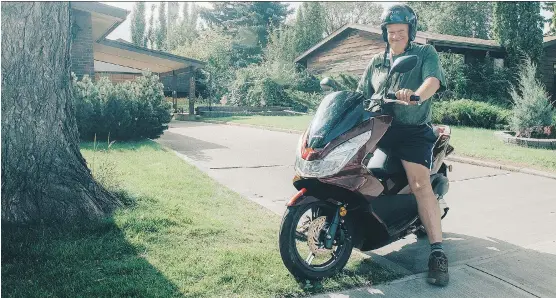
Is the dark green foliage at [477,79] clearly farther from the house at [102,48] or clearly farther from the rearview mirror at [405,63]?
the rearview mirror at [405,63]

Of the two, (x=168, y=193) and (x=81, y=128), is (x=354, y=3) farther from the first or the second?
(x=168, y=193)

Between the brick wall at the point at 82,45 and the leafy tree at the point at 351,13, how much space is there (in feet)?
148

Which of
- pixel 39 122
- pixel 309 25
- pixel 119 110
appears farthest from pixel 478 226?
pixel 309 25

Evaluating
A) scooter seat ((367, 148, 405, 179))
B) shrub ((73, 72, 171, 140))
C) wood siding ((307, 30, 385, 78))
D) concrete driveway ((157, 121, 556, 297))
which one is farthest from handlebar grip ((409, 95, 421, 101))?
wood siding ((307, 30, 385, 78))

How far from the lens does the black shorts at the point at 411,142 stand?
3.24 m

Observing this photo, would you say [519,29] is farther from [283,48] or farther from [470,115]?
[283,48]

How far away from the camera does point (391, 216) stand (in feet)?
11.1

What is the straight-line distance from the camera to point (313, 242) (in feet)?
10.3

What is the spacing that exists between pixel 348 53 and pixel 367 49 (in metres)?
1.73

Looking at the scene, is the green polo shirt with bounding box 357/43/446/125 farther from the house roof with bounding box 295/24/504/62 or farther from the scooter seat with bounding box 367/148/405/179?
the house roof with bounding box 295/24/504/62

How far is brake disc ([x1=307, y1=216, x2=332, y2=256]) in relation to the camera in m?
3.12

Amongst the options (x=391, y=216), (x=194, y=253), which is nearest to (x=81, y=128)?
(x=194, y=253)

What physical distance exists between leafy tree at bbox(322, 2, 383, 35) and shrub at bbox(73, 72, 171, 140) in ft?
160

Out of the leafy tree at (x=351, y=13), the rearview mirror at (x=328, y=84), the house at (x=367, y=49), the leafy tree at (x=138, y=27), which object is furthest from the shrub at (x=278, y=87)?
the leafy tree at (x=138, y=27)
